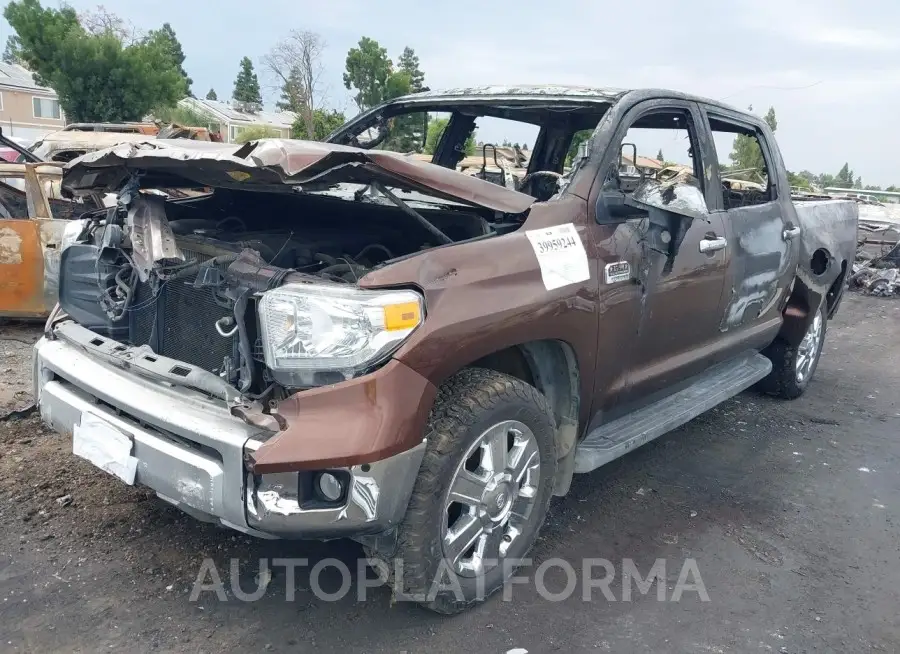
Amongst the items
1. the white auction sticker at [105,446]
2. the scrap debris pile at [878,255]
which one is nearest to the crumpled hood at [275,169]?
the white auction sticker at [105,446]

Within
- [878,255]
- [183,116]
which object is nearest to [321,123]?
[183,116]

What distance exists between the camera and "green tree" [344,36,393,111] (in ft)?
134

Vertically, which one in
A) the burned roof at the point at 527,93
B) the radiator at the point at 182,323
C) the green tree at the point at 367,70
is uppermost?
the green tree at the point at 367,70

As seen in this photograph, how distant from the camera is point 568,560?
10.2ft

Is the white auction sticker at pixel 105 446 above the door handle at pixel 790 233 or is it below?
below

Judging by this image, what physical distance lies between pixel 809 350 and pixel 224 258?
446 cm

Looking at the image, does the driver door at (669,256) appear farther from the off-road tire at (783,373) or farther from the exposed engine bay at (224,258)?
the off-road tire at (783,373)

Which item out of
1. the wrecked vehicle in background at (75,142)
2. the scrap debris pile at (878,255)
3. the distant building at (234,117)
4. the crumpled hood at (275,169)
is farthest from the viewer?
the distant building at (234,117)

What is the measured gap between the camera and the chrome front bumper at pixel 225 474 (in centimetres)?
221

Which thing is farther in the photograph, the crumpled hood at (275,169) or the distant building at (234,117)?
the distant building at (234,117)

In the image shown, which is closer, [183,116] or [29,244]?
[29,244]

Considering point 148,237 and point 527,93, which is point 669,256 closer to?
point 527,93

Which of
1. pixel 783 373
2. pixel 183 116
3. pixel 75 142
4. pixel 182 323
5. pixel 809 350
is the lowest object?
pixel 783 373

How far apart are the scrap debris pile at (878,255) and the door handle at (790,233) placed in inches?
275
